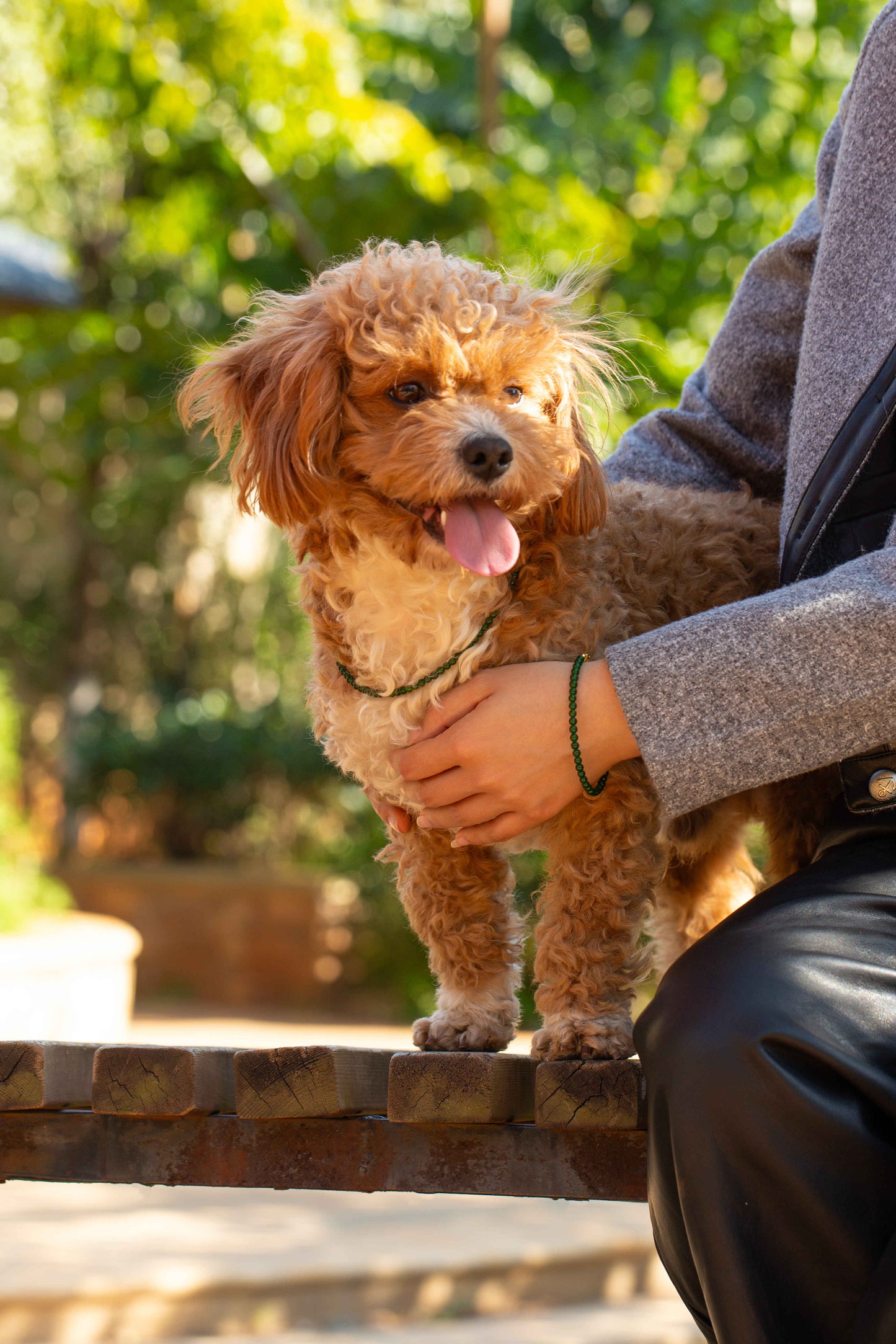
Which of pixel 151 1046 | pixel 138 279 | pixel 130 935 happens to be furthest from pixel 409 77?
pixel 151 1046

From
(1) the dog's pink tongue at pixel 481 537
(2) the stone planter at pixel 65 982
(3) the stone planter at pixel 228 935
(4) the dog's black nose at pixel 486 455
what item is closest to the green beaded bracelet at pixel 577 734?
(1) the dog's pink tongue at pixel 481 537

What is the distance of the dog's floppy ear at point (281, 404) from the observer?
2104 mm

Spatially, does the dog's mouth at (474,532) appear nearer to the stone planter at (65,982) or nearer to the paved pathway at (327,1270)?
the paved pathway at (327,1270)

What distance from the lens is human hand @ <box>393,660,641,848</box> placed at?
2.00m

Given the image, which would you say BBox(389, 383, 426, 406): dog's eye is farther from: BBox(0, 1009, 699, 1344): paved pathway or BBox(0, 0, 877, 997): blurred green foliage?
BBox(0, 1009, 699, 1344): paved pathway

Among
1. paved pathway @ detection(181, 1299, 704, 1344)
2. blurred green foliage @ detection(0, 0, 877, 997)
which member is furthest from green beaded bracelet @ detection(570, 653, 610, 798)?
paved pathway @ detection(181, 1299, 704, 1344)

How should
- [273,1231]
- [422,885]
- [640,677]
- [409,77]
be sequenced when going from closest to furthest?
A: [640,677] → [422,885] → [273,1231] → [409,77]

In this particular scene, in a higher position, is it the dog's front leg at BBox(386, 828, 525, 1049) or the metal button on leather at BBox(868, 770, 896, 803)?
the metal button on leather at BBox(868, 770, 896, 803)

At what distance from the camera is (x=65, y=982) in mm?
5871

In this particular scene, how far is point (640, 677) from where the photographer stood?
1916 millimetres

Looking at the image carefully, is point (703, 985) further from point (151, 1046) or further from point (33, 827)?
point (33, 827)

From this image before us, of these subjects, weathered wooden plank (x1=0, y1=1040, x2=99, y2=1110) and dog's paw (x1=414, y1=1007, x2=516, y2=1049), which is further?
dog's paw (x1=414, y1=1007, x2=516, y2=1049)

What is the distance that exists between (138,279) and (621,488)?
379 inches

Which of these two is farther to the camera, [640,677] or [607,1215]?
[607,1215]
